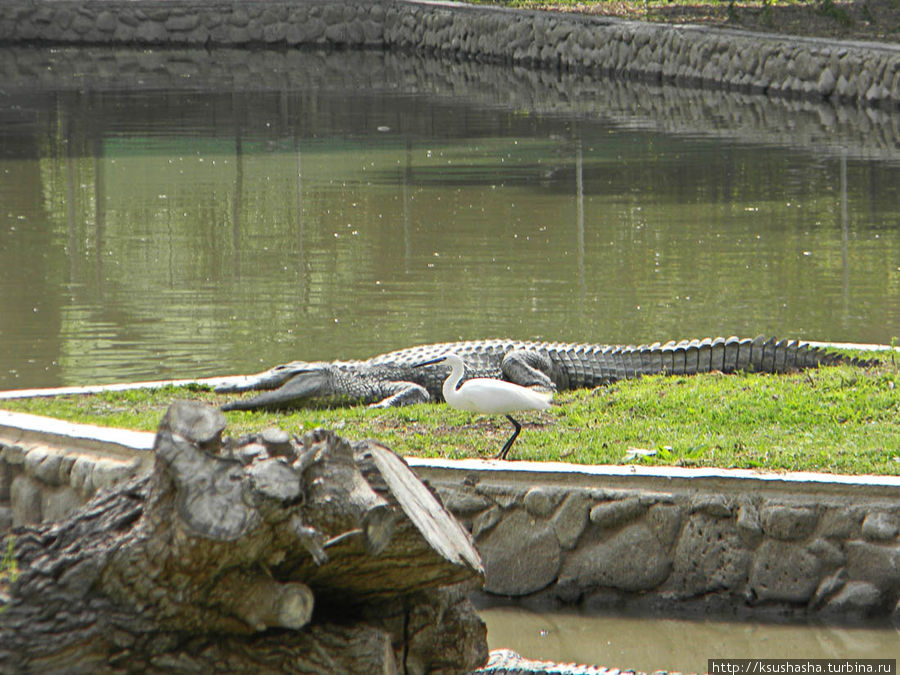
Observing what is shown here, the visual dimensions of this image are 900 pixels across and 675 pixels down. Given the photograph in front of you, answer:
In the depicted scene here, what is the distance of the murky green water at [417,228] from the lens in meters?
11.3

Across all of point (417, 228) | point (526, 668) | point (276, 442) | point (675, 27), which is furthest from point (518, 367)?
point (675, 27)

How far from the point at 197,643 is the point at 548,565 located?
7.18 ft

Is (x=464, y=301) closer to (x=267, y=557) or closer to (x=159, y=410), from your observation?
(x=159, y=410)

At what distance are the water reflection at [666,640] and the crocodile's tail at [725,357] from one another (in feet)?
9.54

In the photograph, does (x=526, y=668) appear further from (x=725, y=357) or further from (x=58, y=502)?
(x=725, y=357)

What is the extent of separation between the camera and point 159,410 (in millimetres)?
8172

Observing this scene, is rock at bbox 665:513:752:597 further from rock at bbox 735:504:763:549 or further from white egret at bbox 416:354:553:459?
white egret at bbox 416:354:553:459

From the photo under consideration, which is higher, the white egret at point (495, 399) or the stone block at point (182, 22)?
the stone block at point (182, 22)

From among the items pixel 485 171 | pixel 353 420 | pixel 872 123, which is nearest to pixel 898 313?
pixel 353 420

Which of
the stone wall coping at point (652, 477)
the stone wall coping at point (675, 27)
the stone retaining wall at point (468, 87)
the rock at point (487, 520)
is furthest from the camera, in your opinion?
the stone wall coping at point (675, 27)

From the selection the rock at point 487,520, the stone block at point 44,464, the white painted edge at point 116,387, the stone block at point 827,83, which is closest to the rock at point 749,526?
the rock at point 487,520

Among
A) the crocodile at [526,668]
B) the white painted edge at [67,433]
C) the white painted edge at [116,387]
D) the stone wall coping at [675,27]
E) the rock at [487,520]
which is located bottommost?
A: the crocodile at [526,668]

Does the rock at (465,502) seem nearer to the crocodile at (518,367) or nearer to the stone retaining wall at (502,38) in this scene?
the crocodile at (518,367)

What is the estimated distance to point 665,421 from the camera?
761cm
